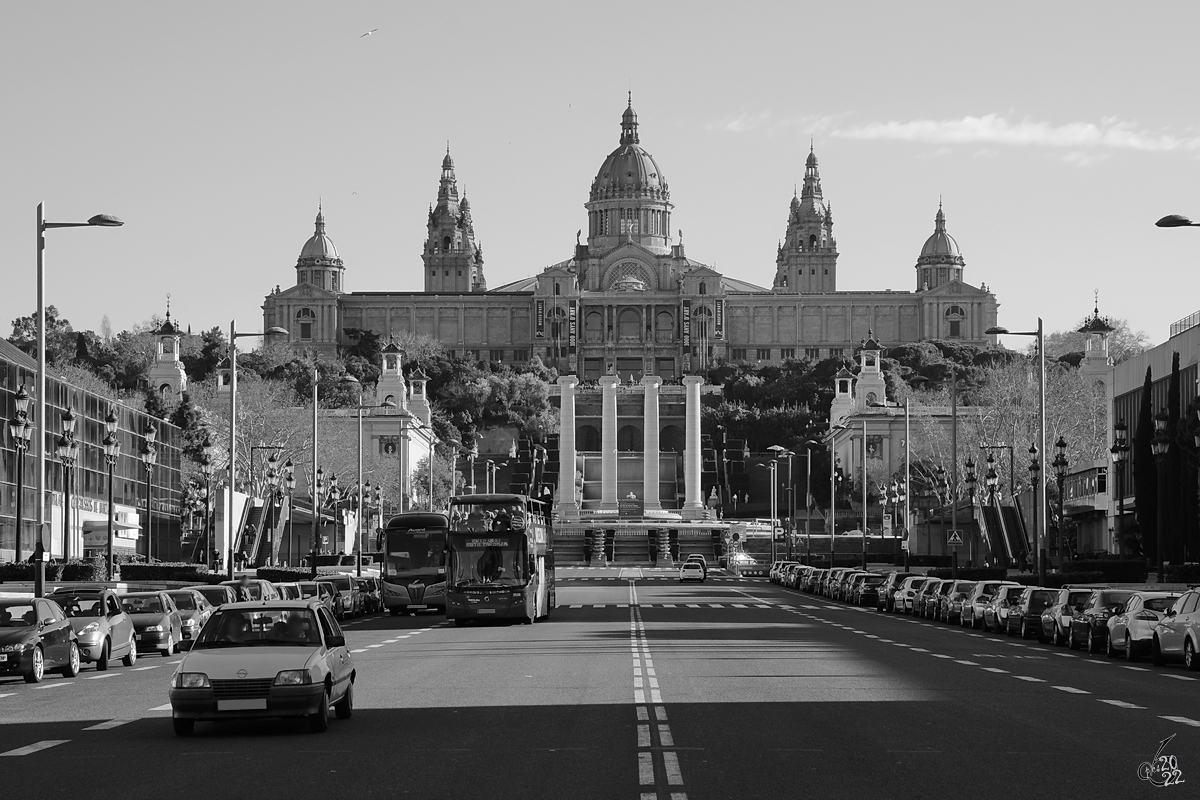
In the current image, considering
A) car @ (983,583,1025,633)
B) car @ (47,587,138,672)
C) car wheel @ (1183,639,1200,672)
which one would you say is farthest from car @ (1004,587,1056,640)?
car @ (47,587,138,672)

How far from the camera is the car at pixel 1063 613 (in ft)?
126

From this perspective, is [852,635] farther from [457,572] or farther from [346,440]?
[346,440]

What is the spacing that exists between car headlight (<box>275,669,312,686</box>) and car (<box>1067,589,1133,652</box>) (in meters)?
20.8

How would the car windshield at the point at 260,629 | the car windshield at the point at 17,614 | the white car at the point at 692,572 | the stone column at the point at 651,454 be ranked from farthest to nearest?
the stone column at the point at 651,454 < the white car at the point at 692,572 < the car windshield at the point at 17,614 < the car windshield at the point at 260,629

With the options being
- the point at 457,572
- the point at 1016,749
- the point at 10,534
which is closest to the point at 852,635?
the point at 457,572

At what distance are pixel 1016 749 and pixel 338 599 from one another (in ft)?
116

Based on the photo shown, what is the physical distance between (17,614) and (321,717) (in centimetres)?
1166

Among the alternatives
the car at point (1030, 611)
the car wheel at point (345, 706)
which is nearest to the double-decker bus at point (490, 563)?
the car at point (1030, 611)

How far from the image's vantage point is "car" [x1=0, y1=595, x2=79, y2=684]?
26.9 m

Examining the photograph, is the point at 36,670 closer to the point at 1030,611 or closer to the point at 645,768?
the point at 645,768

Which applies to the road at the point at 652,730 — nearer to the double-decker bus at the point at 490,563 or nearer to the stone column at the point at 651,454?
the double-decker bus at the point at 490,563

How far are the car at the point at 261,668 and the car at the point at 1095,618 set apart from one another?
19.8 m

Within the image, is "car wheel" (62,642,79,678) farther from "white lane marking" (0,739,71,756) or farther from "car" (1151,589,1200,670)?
"car" (1151,589,1200,670)

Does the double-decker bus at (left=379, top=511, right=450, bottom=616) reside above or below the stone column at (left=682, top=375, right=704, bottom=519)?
below
